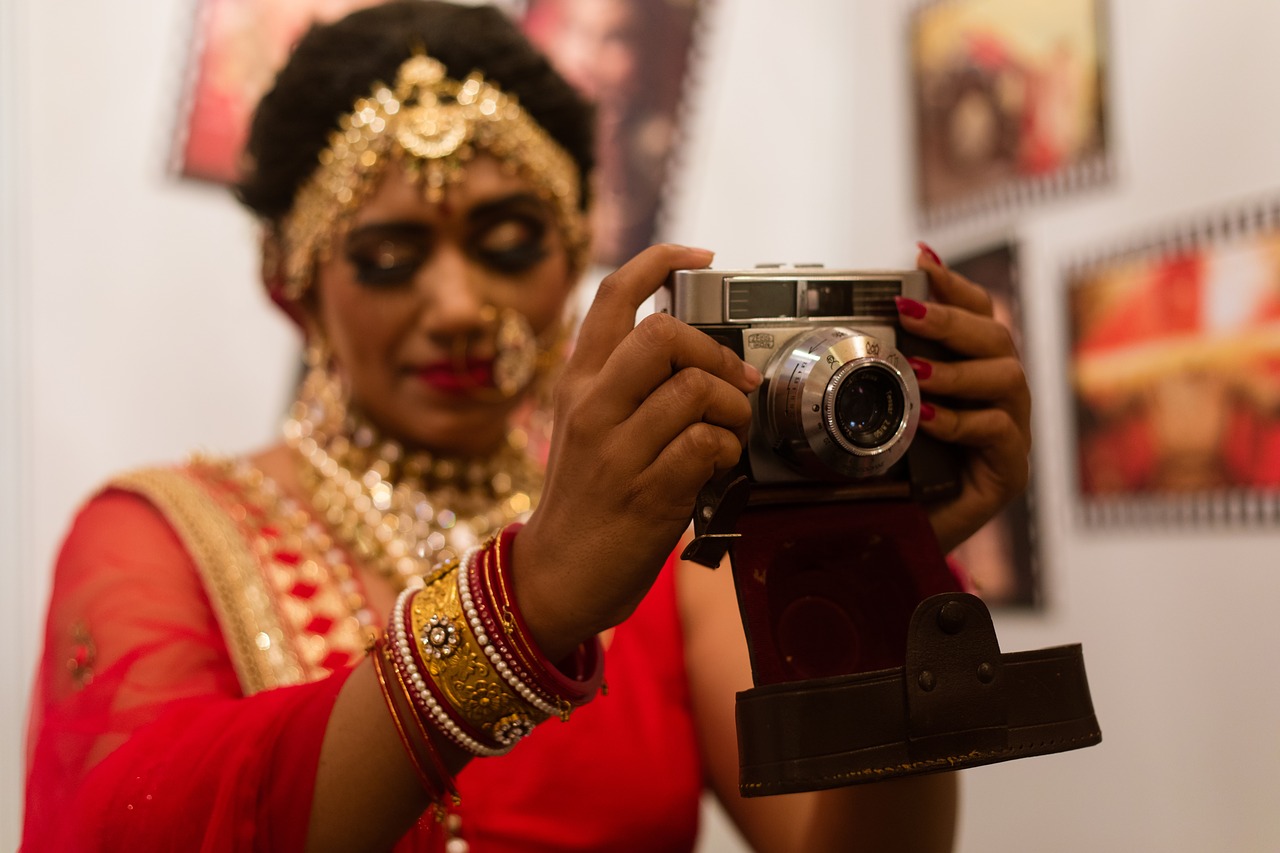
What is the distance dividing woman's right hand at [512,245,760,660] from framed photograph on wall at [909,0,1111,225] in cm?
73

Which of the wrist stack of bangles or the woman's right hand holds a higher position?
the woman's right hand

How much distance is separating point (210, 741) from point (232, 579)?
236 mm

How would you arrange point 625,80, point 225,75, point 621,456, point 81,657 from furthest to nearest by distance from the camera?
1. point 625,80
2. point 225,75
3. point 81,657
4. point 621,456

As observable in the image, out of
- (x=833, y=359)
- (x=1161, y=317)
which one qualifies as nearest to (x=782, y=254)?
(x=1161, y=317)

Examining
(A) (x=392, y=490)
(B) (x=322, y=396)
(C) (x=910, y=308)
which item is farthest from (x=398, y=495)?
(C) (x=910, y=308)

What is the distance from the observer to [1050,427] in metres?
1.18

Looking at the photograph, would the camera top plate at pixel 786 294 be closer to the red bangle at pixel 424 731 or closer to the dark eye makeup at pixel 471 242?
the red bangle at pixel 424 731

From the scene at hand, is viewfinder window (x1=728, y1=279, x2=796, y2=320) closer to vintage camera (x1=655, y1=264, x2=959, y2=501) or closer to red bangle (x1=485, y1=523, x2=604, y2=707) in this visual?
vintage camera (x1=655, y1=264, x2=959, y2=501)

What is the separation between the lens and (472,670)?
601 mm

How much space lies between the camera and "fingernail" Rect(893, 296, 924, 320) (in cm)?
66

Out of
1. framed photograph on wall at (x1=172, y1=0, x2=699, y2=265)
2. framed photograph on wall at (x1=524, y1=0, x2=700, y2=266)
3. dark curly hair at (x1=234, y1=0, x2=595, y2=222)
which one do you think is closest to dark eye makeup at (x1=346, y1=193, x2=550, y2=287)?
dark curly hair at (x1=234, y1=0, x2=595, y2=222)

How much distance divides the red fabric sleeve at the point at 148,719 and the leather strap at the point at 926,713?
0.28m

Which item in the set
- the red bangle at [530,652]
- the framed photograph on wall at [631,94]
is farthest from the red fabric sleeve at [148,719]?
the framed photograph on wall at [631,94]

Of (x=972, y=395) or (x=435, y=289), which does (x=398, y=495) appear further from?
(x=972, y=395)
